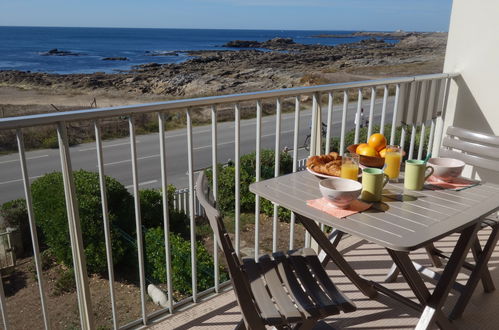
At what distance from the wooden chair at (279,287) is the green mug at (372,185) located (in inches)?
16.1

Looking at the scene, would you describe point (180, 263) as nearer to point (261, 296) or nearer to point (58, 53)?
point (261, 296)

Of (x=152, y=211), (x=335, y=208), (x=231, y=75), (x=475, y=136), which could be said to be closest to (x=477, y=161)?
(x=475, y=136)

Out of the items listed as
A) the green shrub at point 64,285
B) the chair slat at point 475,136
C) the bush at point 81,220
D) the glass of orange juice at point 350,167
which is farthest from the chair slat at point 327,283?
the green shrub at point 64,285

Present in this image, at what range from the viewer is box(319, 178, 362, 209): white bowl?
1.67 m

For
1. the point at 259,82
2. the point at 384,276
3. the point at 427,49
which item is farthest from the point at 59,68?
the point at 384,276

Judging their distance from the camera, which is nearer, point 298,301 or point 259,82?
point 298,301

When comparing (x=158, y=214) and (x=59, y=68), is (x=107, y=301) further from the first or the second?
(x=59, y=68)

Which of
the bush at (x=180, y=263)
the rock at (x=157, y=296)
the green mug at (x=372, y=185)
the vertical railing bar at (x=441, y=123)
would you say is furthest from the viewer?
the bush at (x=180, y=263)

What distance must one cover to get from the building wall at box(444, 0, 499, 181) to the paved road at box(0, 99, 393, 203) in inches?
379

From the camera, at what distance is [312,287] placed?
1.82m

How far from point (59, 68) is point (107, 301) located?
5544 cm

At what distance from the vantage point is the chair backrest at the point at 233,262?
4.57 feet

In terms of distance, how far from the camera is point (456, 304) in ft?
7.78

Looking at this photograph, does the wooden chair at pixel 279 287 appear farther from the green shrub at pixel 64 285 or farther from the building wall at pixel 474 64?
the green shrub at pixel 64 285
